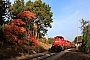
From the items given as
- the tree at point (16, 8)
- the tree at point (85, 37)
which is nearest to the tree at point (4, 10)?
the tree at point (16, 8)

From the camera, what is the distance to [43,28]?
47469 millimetres

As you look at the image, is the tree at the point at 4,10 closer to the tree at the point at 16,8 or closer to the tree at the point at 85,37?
the tree at the point at 16,8

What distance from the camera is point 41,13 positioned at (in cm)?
4344

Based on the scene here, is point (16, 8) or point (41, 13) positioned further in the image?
point (41, 13)

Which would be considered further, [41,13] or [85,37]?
[41,13]

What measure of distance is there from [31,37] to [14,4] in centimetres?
1076

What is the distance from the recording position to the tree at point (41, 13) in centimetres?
4353

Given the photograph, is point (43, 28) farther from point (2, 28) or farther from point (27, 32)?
point (2, 28)

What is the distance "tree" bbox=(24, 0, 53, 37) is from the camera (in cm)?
4353

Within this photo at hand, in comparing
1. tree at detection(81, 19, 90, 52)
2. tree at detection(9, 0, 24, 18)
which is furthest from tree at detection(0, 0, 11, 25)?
tree at detection(81, 19, 90, 52)

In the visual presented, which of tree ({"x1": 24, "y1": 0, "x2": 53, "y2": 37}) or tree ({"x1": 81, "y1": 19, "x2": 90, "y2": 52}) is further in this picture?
tree ({"x1": 24, "y1": 0, "x2": 53, "y2": 37})

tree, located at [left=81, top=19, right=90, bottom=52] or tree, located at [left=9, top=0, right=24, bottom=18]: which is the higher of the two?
tree, located at [left=9, top=0, right=24, bottom=18]

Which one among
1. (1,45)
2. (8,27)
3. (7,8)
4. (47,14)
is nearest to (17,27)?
(8,27)

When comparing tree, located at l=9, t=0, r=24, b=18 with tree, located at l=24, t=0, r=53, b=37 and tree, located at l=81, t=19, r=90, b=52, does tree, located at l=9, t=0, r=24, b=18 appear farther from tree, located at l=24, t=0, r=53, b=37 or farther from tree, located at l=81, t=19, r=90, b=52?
tree, located at l=81, t=19, r=90, b=52
